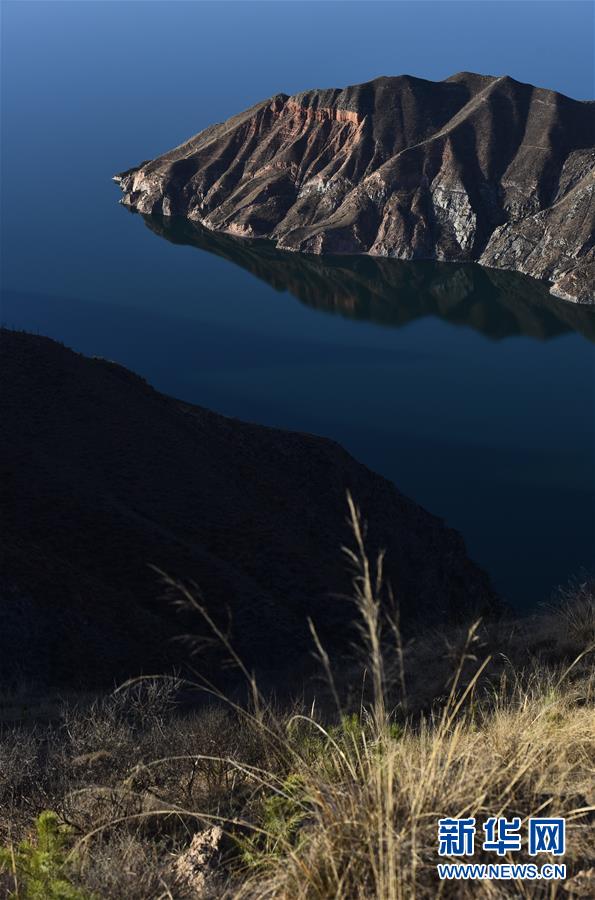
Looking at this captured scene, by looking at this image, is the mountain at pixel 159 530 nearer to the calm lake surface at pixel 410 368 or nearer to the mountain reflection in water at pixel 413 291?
the calm lake surface at pixel 410 368

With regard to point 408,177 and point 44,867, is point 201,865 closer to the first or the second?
point 44,867

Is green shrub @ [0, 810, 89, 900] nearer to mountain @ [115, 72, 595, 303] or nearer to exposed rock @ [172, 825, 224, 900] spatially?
exposed rock @ [172, 825, 224, 900]

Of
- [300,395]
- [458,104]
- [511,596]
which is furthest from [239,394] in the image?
[458,104]

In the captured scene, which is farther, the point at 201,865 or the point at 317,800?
the point at 201,865

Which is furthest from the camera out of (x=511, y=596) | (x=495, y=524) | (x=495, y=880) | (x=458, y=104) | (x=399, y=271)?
(x=458, y=104)

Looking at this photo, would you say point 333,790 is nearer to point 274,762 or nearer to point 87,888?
point 87,888

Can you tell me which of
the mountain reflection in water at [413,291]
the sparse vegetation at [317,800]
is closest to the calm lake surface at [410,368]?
the mountain reflection in water at [413,291]

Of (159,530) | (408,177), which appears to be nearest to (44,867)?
(159,530)
